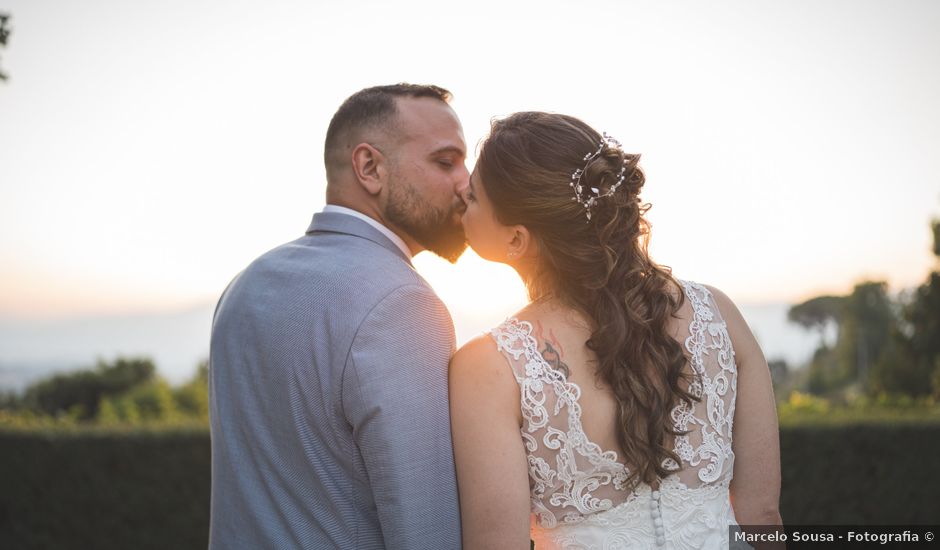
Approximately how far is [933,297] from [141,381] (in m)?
14.2

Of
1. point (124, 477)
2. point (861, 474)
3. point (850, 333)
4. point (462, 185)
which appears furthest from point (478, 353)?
point (850, 333)

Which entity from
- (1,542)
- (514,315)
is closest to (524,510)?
(514,315)

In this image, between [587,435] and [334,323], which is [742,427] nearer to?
[587,435]

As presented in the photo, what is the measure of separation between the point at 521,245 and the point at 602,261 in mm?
265

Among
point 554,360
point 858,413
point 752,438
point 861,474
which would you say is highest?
point 554,360

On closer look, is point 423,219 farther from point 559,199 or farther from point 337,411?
point 337,411

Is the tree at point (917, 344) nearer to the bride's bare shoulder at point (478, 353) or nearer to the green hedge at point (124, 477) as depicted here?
the green hedge at point (124, 477)

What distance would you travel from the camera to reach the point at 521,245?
232cm

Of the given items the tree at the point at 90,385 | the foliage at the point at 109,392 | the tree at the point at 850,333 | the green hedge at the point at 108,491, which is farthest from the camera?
the tree at the point at 850,333

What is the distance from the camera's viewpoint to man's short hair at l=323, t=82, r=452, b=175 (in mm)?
2559

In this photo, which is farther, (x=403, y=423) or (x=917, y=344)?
(x=917, y=344)

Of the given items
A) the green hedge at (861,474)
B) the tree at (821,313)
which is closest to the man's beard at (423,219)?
the green hedge at (861,474)

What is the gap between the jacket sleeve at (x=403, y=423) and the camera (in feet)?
6.34

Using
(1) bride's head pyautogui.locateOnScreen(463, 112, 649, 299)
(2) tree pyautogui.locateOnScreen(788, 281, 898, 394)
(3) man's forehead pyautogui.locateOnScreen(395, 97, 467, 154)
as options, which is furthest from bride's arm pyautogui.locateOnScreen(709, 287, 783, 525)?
(2) tree pyautogui.locateOnScreen(788, 281, 898, 394)
